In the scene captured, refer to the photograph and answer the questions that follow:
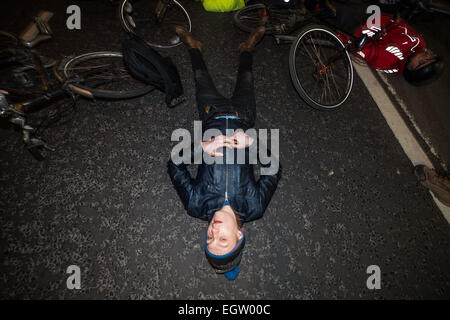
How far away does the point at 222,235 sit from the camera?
5.05 feet

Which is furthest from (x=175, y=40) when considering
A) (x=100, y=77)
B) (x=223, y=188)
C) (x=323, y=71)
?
(x=223, y=188)

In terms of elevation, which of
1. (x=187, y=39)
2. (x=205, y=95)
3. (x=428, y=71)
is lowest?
(x=205, y=95)

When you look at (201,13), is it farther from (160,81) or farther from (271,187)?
(271,187)

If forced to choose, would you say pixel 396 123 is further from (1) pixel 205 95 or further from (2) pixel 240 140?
(1) pixel 205 95

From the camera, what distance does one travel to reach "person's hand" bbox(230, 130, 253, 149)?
5.99 ft

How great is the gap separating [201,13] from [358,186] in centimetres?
326

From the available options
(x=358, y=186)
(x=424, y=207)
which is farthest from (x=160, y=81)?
(x=424, y=207)

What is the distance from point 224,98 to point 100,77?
142cm

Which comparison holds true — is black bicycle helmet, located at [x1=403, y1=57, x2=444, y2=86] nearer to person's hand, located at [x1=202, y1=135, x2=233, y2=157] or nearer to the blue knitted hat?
person's hand, located at [x1=202, y1=135, x2=233, y2=157]

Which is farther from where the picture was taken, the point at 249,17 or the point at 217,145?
the point at 249,17

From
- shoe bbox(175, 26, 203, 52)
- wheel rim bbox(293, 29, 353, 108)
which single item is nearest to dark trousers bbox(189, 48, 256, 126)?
shoe bbox(175, 26, 203, 52)

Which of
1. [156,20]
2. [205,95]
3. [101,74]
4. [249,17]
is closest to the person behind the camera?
[205,95]
